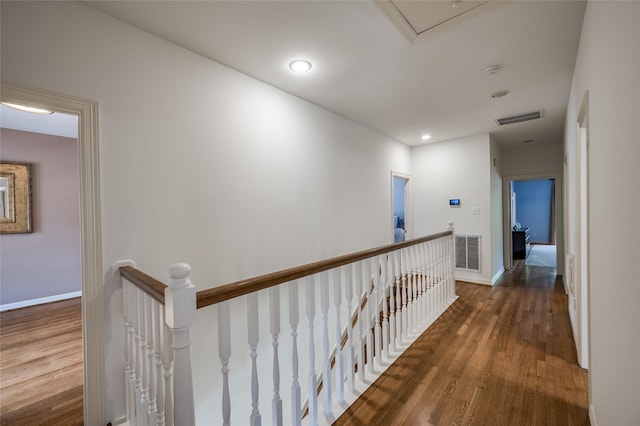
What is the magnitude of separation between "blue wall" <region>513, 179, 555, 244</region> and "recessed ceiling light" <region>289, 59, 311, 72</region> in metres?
10.4

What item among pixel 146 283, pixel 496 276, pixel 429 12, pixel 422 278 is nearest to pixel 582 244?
pixel 422 278

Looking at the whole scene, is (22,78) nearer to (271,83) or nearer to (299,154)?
(271,83)

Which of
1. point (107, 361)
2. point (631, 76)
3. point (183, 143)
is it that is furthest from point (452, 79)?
point (107, 361)

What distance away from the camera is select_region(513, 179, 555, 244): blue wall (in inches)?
375

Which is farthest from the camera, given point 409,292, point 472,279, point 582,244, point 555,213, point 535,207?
point 535,207

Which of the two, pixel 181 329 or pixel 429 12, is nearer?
pixel 181 329

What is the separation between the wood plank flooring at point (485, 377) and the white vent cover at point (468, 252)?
136cm

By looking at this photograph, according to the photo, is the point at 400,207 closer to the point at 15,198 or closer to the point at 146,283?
the point at 146,283

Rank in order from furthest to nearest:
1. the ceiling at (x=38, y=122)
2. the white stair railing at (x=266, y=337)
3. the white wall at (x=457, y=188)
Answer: the white wall at (x=457, y=188)
the ceiling at (x=38, y=122)
the white stair railing at (x=266, y=337)

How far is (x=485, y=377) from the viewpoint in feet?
6.69

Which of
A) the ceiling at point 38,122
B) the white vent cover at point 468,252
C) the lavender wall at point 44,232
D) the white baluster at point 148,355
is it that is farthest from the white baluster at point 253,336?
the lavender wall at point 44,232

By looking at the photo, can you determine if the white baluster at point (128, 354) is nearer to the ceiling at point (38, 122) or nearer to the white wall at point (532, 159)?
the ceiling at point (38, 122)

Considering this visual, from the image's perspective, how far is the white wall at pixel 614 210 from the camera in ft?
2.87

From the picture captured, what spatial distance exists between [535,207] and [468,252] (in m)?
7.38
